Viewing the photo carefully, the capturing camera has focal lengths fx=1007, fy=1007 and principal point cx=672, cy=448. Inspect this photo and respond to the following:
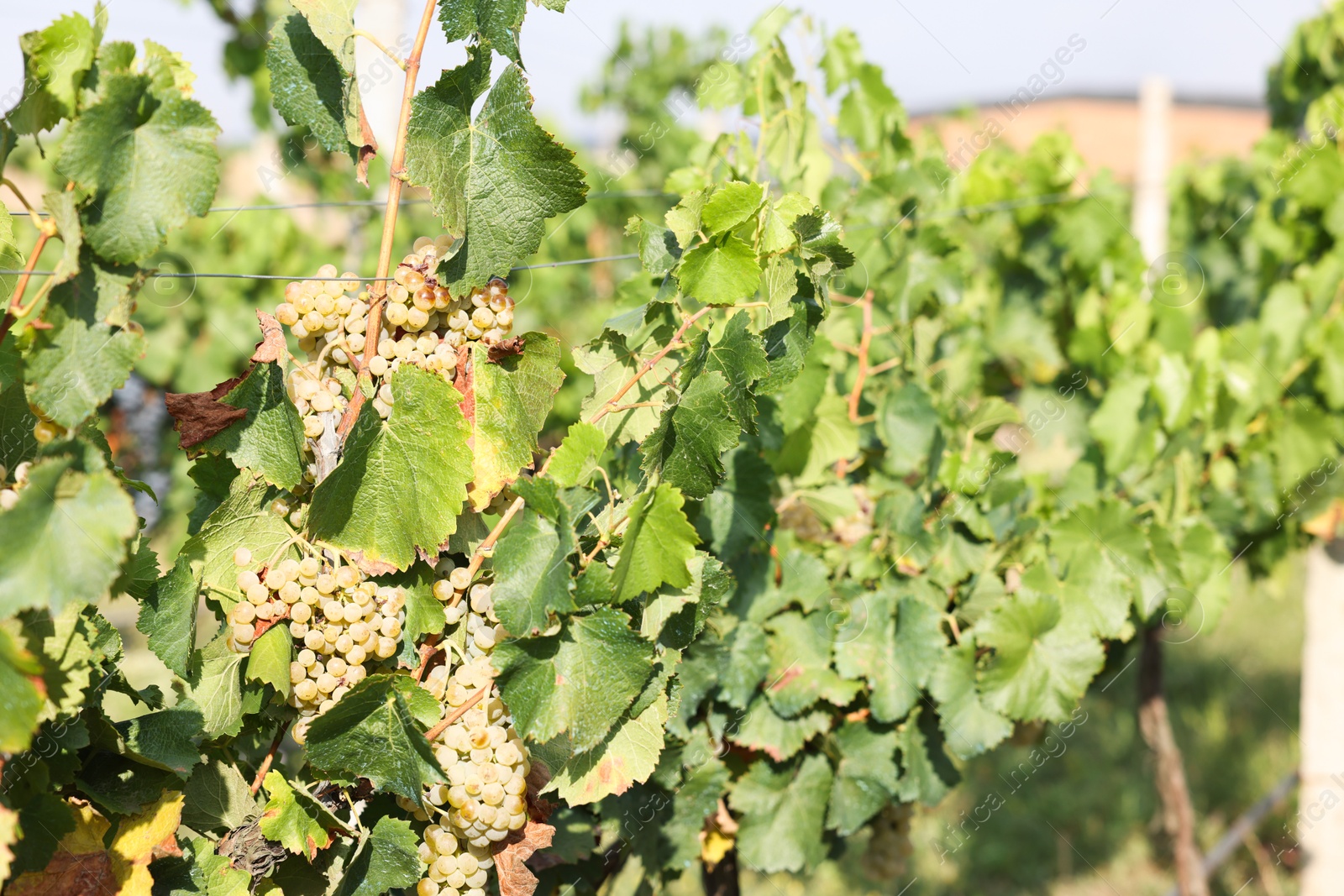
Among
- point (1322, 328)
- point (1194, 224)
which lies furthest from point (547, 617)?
point (1194, 224)

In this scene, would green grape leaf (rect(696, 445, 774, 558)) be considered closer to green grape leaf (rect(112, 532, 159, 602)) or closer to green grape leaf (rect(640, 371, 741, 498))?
green grape leaf (rect(640, 371, 741, 498))

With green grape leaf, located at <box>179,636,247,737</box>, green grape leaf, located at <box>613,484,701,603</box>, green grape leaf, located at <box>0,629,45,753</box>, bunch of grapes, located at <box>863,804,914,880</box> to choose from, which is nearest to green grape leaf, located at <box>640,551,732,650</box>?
green grape leaf, located at <box>613,484,701,603</box>

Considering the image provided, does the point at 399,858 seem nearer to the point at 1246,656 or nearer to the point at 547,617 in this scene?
the point at 547,617

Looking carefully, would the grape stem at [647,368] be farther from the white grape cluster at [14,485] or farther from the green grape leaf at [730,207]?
the white grape cluster at [14,485]

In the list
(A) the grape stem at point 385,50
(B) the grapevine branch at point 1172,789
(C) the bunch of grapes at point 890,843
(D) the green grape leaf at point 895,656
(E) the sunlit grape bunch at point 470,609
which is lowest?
(B) the grapevine branch at point 1172,789

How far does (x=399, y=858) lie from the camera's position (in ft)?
3.02

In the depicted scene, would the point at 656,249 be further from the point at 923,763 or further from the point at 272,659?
the point at 923,763

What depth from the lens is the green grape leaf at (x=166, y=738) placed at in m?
0.90

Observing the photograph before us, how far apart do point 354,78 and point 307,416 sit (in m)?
0.31

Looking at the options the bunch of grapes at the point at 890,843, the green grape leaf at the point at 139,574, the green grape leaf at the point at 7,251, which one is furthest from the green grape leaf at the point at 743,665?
the green grape leaf at the point at 7,251

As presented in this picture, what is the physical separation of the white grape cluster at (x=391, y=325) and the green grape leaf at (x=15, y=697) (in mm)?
331

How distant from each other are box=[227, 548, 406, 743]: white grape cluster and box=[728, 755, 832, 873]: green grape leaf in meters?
0.70

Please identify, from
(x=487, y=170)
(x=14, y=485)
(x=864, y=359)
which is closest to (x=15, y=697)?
(x=14, y=485)

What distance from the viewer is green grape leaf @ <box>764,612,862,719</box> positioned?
1.39 m
